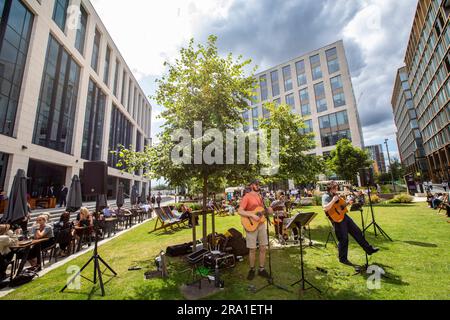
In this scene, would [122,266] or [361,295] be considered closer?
[361,295]

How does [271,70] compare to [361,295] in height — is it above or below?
above

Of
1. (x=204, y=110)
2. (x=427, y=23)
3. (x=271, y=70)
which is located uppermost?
(x=271, y=70)

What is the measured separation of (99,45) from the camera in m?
29.6

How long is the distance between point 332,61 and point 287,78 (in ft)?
30.7

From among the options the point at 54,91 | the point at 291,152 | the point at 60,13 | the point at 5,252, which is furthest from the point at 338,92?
the point at 5,252

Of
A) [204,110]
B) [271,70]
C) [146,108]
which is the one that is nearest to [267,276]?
[204,110]

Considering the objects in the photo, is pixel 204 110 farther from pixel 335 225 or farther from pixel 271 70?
pixel 271 70

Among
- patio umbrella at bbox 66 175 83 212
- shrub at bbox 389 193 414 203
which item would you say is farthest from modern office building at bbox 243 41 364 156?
patio umbrella at bbox 66 175 83 212

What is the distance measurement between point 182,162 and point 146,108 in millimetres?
56006

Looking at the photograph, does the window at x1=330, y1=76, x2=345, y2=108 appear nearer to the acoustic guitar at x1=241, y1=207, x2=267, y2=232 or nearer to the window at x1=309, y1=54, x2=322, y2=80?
the window at x1=309, y1=54, x2=322, y2=80

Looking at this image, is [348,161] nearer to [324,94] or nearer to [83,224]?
[324,94]

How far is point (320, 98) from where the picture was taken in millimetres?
41656

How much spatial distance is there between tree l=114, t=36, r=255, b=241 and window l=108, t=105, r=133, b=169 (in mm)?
30398

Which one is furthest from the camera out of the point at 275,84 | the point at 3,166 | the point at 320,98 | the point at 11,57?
the point at 275,84
